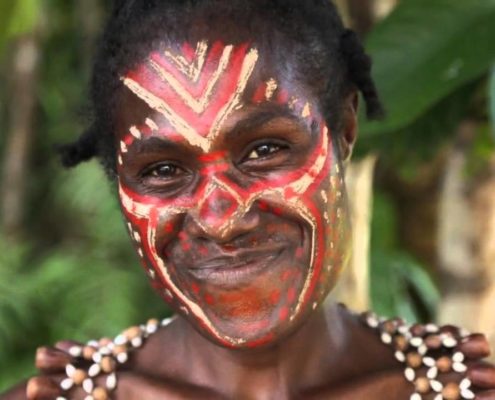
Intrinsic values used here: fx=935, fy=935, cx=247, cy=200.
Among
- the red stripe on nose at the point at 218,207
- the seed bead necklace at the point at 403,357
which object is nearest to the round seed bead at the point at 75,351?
the seed bead necklace at the point at 403,357

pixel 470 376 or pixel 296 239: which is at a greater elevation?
pixel 296 239

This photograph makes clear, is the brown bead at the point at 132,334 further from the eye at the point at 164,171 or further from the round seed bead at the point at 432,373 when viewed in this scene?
the round seed bead at the point at 432,373

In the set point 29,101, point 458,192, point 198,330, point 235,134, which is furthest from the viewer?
point 29,101

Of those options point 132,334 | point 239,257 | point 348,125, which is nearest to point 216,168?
point 239,257

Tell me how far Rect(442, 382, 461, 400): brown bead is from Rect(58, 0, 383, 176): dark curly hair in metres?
0.44

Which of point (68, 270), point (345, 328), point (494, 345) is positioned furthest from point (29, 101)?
point (345, 328)

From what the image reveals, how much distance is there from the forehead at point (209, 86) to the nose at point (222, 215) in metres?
0.06

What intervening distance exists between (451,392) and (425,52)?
2.69ft

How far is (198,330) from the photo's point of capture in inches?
53.4

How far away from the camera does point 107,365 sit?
148cm

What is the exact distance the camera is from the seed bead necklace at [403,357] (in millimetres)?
1457

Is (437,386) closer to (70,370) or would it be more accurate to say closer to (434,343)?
(434,343)

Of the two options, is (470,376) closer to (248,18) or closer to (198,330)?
(198,330)

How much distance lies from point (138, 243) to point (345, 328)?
393mm
